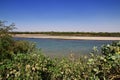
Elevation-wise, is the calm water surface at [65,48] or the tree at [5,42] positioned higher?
the tree at [5,42]

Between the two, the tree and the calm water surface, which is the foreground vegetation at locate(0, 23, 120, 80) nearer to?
the tree

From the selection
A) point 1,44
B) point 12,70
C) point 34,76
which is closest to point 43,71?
point 34,76

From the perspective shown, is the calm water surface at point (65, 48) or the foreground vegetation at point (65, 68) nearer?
the foreground vegetation at point (65, 68)

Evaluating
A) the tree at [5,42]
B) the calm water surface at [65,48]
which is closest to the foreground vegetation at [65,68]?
the tree at [5,42]

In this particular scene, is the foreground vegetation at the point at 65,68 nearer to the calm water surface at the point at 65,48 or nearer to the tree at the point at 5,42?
the tree at the point at 5,42

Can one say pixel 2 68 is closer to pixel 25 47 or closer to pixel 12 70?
pixel 12 70

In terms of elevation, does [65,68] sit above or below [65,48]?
above

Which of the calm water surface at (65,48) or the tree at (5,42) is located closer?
the tree at (5,42)

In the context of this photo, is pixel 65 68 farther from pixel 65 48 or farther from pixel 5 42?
pixel 65 48

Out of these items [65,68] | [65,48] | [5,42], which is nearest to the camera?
[65,68]

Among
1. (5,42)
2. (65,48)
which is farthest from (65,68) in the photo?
(65,48)

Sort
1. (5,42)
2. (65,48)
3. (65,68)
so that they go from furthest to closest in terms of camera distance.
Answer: (65,48) < (5,42) < (65,68)

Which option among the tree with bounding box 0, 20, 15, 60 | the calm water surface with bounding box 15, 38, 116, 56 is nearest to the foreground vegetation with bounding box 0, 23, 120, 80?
the tree with bounding box 0, 20, 15, 60

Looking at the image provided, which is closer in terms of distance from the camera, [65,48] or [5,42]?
[5,42]
